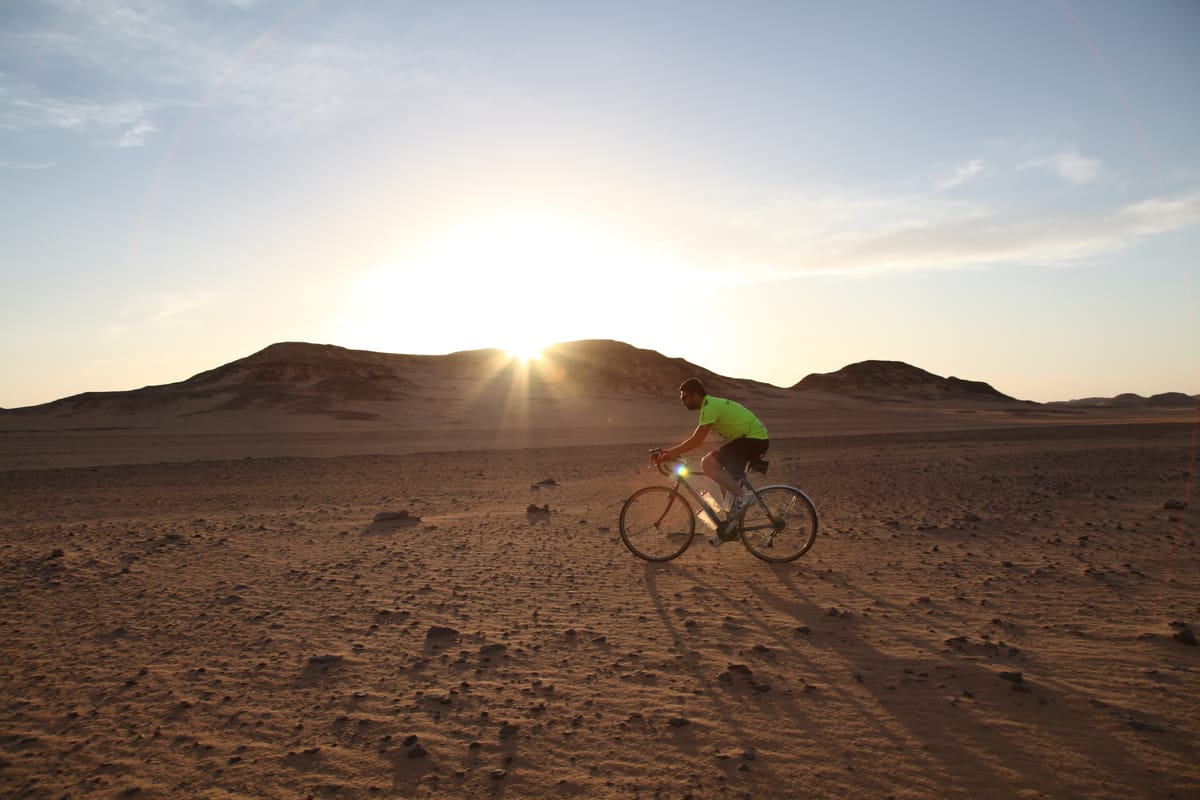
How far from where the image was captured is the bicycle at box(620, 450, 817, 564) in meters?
8.83

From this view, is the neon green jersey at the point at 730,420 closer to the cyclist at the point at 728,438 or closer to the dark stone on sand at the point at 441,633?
the cyclist at the point at 728,438

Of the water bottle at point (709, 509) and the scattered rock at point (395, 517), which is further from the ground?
the water bottle at point (709, 509)

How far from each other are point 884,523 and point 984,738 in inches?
286

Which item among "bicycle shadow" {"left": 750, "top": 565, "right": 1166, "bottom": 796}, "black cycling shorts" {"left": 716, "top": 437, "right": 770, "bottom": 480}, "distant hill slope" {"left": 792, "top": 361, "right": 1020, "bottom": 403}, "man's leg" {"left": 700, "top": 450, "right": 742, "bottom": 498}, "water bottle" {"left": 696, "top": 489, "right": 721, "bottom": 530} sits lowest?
"bicycle shadow" {"left": 750, "top": 565, "right": 1166, "bottom": 796}

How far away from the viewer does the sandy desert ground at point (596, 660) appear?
4168 mm

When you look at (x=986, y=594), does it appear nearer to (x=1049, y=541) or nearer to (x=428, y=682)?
(x=1049, y=541)

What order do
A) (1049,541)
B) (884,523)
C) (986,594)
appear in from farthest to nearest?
1. (884,523)
2. (1049,541)
3. (986,594)

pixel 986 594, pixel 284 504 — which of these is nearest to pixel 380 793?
pixel 986 594

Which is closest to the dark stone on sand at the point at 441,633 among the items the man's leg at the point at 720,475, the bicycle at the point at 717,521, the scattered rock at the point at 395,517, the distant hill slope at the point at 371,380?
the bicycle at the point at 717,521

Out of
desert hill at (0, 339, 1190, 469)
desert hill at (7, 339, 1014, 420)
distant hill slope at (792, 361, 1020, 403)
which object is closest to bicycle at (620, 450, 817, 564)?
desert hill at (0, 339, 1190, 469)

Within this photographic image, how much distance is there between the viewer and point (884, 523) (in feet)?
37.2

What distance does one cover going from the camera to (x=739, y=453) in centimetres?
862

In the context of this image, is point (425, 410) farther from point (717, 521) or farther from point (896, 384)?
point (896, 384)

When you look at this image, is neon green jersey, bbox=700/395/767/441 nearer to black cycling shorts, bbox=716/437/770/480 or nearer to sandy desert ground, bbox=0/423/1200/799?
black cycling shorts, bbox=716/437/770/480
